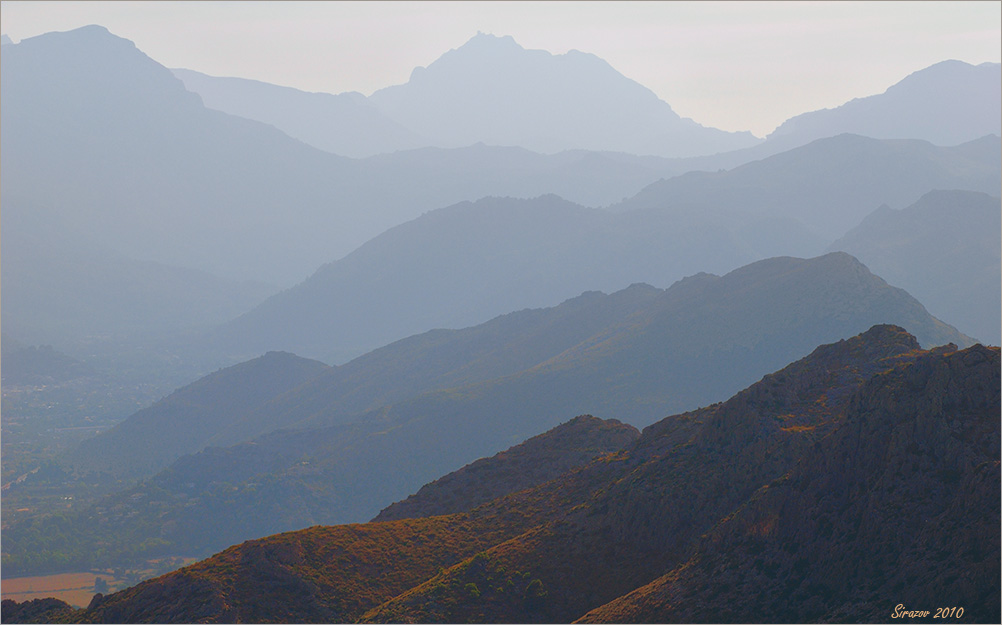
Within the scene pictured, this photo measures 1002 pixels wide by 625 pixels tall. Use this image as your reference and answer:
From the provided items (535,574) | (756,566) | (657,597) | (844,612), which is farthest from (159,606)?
(844,612)

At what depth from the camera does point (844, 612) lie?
63.5 metres

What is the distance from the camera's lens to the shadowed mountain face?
6625cm

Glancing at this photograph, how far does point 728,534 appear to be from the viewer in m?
74.9

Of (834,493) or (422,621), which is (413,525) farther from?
(834,493)

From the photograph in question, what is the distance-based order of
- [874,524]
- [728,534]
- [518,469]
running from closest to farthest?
[874,524]
[728,534]
[518,469]

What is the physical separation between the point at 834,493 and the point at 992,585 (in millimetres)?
15483

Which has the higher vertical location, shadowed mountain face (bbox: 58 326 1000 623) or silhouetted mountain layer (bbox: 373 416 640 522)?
silhouetted mountain layer (bbox: 373 416 640 522)

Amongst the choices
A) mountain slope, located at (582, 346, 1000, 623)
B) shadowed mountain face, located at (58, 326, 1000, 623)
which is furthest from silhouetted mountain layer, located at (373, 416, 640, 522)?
mountain slope, located at (582, 346, 1000, 623)

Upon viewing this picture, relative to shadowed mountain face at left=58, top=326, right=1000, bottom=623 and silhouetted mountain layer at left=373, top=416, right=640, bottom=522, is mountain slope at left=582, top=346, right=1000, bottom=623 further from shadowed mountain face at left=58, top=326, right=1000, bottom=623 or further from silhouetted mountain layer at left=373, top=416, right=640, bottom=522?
silhouetted mountain layer at left=373, top=416, right=640, bottom=522
